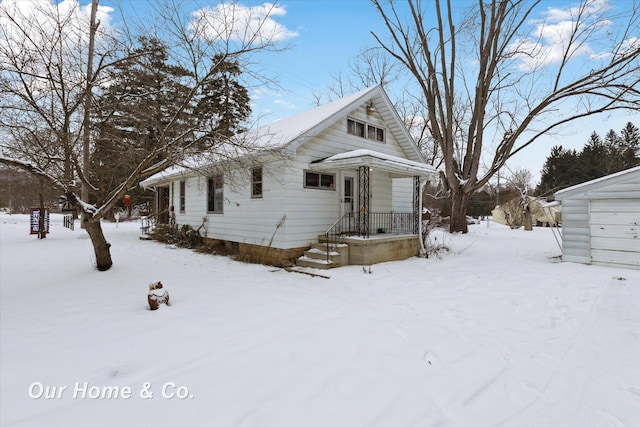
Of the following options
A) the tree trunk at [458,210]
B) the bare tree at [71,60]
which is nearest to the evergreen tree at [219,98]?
the bare tree at [71,60]

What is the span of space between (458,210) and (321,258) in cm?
1271

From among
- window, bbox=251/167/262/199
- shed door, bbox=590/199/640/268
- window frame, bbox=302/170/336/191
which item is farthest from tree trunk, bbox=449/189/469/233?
window, bbox=251/167/262/199

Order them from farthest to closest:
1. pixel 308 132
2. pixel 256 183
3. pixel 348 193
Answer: pixel 348 193
pixel 256 183
pixel 308 132

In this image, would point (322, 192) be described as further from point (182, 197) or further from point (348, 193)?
point (182, 197)

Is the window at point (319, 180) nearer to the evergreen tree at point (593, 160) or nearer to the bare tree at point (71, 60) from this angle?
the bare tree at point (71, 60)

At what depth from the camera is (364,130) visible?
425 inches

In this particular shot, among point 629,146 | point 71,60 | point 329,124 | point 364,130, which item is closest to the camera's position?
point 71,60

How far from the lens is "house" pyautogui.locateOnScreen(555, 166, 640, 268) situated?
8.07m

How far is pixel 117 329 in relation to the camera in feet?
12.6

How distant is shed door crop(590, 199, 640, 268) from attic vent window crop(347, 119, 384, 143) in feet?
22.4

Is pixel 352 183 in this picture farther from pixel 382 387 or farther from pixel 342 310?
pixel 382 387

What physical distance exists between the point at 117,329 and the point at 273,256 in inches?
200

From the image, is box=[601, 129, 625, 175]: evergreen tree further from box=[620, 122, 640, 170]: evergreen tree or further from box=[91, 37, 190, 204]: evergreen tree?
box=[91, 37, 190, 204]: evergreen tree

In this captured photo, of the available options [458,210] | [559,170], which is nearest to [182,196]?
[458,210]
